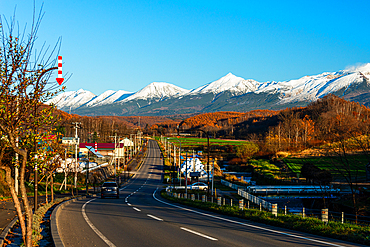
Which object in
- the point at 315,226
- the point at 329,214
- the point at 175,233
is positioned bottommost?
the point at 329,214

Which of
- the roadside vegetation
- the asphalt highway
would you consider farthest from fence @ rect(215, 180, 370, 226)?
the asphalt highway

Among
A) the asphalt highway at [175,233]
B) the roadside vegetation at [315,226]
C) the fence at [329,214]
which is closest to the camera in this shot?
the asphalt highway at [175,233]

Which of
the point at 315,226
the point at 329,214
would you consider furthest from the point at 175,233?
the point at 329,214

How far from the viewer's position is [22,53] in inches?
333

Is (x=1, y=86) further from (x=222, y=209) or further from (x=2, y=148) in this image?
(x=222, y=209)

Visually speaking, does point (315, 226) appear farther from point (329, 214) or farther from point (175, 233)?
point (329, 214)

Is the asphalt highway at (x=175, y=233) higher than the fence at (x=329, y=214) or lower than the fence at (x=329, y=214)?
higher

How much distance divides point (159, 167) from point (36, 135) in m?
95.9

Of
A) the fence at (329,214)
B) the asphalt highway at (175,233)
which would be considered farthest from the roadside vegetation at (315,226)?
the fence at (329,214)

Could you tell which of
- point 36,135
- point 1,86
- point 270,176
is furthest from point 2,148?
point 270,176

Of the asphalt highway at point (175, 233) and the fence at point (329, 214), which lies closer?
the asphalt highway at point (175, 233)

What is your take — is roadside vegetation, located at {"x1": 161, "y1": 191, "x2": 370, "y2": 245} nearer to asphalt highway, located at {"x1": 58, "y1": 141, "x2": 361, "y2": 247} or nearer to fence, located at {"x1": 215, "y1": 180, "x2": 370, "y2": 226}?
asphalt highway, located at {"x1": 58, "y1": 141, "x2": 361, "y2": 247}

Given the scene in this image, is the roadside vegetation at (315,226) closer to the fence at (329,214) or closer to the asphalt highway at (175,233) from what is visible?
the asphalt highway at (175,233)

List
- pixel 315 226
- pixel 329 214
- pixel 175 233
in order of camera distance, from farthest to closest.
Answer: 1. pixel 329 214
2. pixel 315 226
3. pixel 175 233
